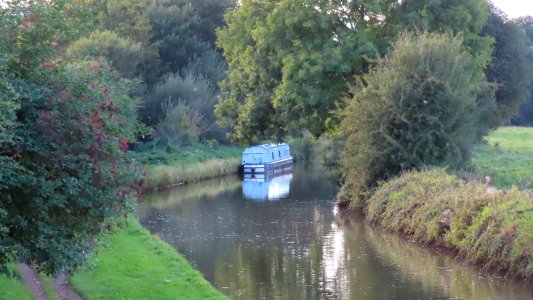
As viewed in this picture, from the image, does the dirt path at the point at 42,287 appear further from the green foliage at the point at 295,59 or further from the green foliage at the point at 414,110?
the green foliage at the point at 295,59

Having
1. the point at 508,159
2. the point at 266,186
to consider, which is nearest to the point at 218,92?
the point at 266,186

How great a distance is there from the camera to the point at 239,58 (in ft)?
121

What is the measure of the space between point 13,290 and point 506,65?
33.8m

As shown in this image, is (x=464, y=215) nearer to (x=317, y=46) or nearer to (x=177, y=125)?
(x=317, y=46)

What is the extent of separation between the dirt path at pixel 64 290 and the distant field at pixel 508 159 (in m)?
16.8

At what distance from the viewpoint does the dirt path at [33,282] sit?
15.3 meters

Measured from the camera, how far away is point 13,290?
1518 cm

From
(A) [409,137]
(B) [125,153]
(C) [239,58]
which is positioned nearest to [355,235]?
(A) [409,137]

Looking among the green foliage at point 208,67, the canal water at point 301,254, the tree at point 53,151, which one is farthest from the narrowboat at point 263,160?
the tree at point 53,151

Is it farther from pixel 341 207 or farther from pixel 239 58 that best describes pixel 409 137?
pixel 239 58

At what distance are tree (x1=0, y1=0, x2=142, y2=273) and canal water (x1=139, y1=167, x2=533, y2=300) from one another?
22.9ft

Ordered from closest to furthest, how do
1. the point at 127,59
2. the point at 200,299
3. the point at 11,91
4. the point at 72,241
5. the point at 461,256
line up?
the point at 11,91
the point at 72,241
the point at 200,299
the point at 461,256
the point at 127,59

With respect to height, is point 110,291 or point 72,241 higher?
point 72,241

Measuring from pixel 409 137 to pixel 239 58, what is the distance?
10706 mm
